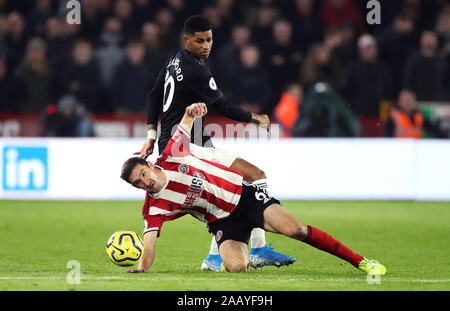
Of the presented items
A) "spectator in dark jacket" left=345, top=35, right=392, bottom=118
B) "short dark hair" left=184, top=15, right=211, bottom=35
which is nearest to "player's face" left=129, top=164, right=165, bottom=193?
"short dark hair" left=184, top=15, right=211, bottom=35

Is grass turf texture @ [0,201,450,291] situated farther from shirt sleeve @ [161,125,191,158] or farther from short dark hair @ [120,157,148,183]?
shirt sleeve @ [161,125,191,158]

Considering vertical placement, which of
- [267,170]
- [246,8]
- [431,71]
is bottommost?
[267,170]

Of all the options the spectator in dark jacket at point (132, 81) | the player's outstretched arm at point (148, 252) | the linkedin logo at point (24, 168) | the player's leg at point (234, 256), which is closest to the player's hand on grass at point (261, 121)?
the player's leg at point (234, 256)

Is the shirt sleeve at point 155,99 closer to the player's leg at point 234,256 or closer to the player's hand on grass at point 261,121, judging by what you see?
the player's hand on grass at point 261,121

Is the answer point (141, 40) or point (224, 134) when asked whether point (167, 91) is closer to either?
point (224, 134)

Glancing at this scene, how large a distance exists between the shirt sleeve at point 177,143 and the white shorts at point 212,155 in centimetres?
25

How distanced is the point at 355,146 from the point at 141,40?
4651 mm

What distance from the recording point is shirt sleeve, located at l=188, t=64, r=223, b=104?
844 cm

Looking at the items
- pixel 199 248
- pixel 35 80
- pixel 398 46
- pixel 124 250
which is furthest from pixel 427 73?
pixel 124 250

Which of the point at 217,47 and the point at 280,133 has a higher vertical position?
the point at 217,47

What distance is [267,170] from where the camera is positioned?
15.3 m

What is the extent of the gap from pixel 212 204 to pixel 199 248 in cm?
228
